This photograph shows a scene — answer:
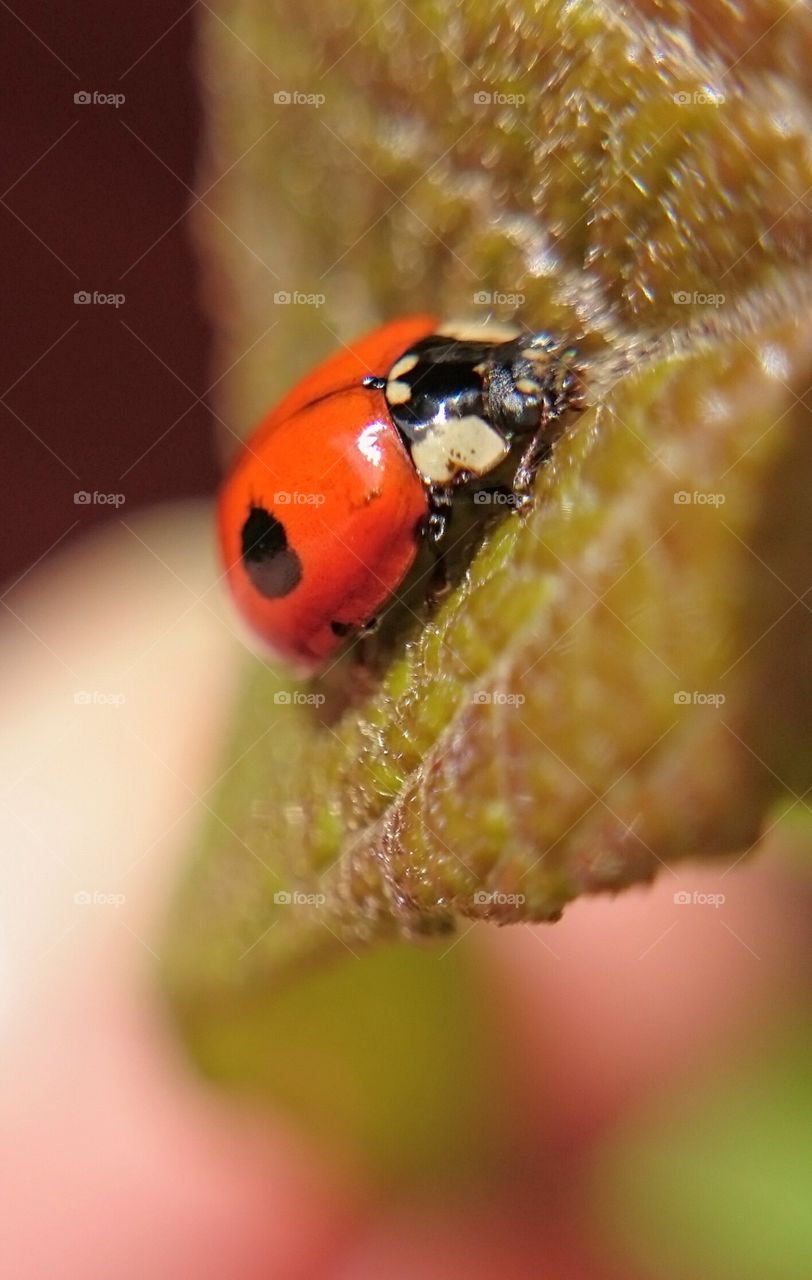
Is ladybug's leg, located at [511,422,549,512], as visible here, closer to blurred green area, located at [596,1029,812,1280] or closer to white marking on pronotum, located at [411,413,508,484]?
white marking on pronotum, located at [411,413,508,484]

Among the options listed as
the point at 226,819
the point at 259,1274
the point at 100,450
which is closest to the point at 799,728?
the point at 226,819

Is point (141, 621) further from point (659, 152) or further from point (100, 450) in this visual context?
point (659, 152)

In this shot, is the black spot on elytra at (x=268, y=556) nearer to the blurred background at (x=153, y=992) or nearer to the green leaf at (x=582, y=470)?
the green leaf at (x=582, y=470)

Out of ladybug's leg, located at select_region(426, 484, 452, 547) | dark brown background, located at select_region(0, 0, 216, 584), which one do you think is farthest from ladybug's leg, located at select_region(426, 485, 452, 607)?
dark brown background, located at select_region(0, 0, 216, 584)

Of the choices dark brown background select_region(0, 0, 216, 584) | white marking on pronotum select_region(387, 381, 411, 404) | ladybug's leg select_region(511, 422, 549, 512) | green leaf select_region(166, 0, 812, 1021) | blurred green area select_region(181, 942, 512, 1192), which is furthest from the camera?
dark brown background select_region(0, 0, 216, 584)

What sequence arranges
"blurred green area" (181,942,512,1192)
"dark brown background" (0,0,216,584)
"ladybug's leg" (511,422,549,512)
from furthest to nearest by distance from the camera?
"dark brown background" (0,0,216,584)
"blurred green area" (181,942,512,1192)
"ladybug's leg" (511,422,549,512)

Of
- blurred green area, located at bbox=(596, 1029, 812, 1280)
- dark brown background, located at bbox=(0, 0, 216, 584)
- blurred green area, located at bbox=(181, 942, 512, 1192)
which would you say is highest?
dark brown background, located at bbox=(0, 0, 216, 584)

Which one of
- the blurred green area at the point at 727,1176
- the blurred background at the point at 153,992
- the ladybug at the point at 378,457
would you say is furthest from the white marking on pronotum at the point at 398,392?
the blurred green area at the point at 727,1176
